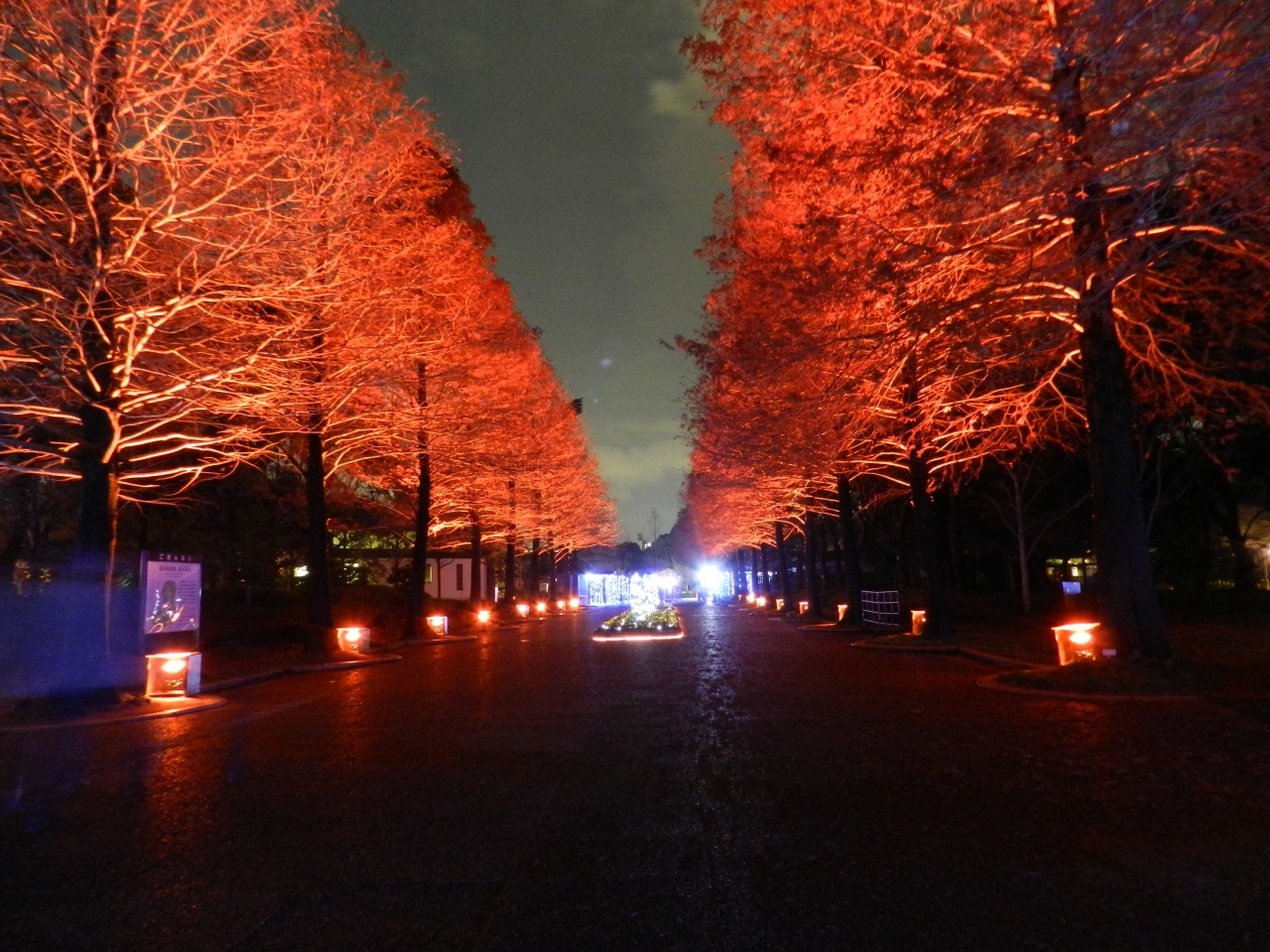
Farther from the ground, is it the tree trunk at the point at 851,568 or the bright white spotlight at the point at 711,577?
the bright white spotlight at the point at 711,577

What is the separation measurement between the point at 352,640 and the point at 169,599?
8.31 metres

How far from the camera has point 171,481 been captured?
27.9m

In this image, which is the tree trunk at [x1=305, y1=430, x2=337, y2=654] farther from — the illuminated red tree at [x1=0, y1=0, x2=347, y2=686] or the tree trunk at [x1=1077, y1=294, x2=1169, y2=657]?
the tree trunk at [x1=1077, y1=294, x2=1169, y2=657]

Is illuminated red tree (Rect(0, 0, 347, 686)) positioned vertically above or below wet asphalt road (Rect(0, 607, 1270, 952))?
above

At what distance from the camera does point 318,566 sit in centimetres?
2384

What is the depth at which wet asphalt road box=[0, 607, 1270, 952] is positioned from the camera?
4344 millimetres

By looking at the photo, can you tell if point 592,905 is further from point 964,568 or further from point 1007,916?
point 964,568

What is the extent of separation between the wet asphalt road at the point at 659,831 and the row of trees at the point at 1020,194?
4489mm

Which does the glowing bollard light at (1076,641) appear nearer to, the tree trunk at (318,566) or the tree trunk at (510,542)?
the tree trunk at (318,566)

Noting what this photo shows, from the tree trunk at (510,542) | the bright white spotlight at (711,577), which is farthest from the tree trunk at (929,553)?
the bright white spotlight at (711,577)

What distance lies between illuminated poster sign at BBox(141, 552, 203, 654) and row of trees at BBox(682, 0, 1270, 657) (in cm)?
1015

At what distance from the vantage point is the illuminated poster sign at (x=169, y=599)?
16.0 m

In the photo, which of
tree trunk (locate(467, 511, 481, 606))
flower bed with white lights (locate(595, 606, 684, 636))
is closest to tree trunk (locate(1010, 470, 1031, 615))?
flower bed with white lights (locate(595, 606, 684, 636))

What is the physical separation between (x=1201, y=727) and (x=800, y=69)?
879cm
